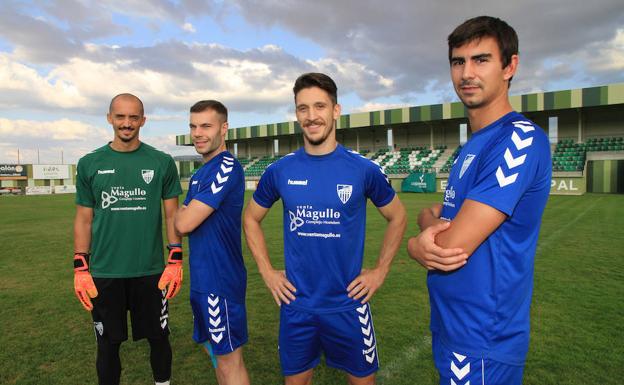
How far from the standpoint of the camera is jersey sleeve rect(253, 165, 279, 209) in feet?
8.67

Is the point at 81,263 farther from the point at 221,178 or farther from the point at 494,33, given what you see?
the point at 494,33

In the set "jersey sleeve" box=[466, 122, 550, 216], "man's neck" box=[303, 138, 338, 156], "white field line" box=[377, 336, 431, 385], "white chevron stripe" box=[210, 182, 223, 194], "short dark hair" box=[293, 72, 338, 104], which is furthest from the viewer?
"white field line" box=[377, 336, 431, 385]

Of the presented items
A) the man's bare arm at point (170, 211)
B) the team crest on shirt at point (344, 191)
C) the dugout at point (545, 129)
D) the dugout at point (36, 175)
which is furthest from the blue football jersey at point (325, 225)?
the dugout at point (36, 175)

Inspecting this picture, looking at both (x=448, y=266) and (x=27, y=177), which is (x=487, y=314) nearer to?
(x=448, y=266)

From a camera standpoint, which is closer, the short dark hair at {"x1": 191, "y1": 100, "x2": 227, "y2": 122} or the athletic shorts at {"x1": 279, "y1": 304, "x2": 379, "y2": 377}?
the athletic shorts at {"x1": 279, "y1": 304, "x2": 379, "y2": 377}

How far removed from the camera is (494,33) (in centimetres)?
169

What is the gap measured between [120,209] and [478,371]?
8.70 ft

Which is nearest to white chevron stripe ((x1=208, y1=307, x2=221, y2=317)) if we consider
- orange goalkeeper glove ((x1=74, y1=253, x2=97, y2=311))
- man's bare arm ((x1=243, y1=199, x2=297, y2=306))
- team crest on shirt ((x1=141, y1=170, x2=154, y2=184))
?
man's bare arm ((x1=243, y1=199, x2=297, y2=306))

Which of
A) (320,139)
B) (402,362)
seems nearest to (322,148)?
(320,139)

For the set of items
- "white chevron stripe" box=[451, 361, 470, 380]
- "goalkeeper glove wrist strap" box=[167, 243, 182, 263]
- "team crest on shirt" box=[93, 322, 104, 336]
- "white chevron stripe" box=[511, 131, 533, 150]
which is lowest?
"team crest on shirt" box=[93, 322, 104, 336]

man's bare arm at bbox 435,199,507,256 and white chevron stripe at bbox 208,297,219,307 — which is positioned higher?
man's bare arm at bbox 435,199,507,256

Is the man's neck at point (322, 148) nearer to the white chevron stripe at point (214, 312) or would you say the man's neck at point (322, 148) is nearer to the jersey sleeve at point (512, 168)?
the jersey sleeve at point (512, 168)

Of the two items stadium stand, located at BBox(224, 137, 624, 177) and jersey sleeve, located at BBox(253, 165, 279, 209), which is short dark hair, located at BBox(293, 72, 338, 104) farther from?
stadium stand, located at BBox(224, 137, 624, 177)

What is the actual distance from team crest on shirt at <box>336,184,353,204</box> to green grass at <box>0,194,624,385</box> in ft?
6.04
